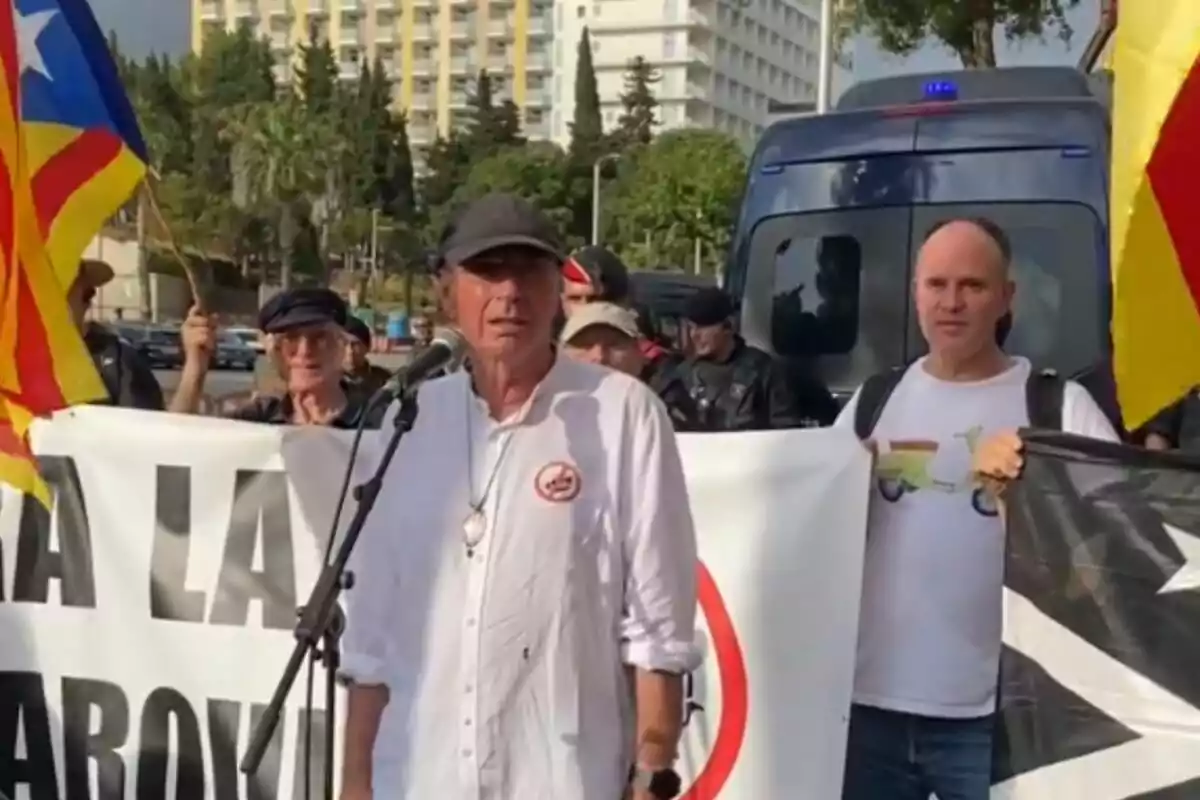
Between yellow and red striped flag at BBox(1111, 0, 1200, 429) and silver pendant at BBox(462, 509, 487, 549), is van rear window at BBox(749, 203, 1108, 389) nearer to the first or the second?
yellow and red striped flag at BBox(1111, 0, 1200, 429)

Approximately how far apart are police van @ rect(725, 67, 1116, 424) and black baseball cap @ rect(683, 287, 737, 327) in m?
0.56

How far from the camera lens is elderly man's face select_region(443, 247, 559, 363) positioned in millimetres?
2975

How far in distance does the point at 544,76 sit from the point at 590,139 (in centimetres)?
2811

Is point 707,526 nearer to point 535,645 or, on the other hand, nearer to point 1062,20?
point 535,645

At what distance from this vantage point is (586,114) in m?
104

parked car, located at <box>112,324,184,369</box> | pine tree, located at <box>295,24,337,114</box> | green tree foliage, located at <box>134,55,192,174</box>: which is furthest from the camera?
pine tree, located at <box>295,24,337,114</box>

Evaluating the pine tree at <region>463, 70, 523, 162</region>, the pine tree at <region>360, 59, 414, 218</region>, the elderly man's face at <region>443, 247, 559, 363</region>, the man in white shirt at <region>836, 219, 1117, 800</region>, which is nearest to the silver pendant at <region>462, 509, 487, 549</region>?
the elderly man's face at <region>443, 247, 559, 363</region>

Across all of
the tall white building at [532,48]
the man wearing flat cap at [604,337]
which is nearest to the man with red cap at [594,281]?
the man wearing flat cap at [604,337]

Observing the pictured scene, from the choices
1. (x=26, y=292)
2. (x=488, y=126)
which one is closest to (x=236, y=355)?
(x=26, y=292)

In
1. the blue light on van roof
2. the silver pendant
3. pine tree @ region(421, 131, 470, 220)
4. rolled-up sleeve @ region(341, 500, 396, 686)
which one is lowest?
rolled-up sleeve @ region(341, 500, 396, 686)

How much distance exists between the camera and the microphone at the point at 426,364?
3.03 m

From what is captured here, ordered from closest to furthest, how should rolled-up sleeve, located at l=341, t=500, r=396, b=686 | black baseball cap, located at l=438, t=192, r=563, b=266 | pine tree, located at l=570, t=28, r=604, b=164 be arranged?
black baseball cap, located at l=438, t=192, r=563, b=266 → rolled-up sleeve, located at l=341, t=500, r=396, b=686 → pine tree, located at l=570, t=28, r=604, b=164

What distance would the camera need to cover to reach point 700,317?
672 cm

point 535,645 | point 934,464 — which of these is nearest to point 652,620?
point 535,645
